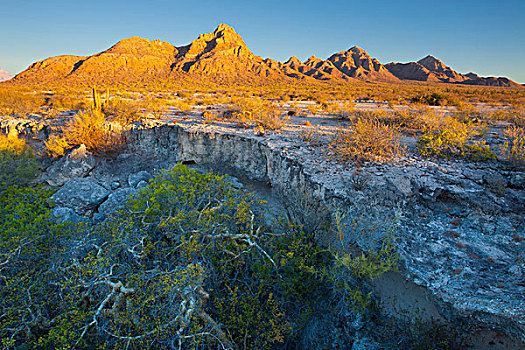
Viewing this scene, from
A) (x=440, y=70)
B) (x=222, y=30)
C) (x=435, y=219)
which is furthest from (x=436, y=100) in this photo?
(x=440, y=70)

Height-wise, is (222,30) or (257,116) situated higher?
(222,30)

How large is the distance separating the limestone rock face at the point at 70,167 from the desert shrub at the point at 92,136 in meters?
0.35

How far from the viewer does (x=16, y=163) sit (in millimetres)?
7262

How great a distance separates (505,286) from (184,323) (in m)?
3.07

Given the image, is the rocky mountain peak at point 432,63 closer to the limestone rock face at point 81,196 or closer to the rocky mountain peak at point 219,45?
the rocky mountain peak at point 219,45

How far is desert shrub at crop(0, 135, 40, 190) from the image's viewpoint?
6.64 meters

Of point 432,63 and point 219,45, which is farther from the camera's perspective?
point 432,63

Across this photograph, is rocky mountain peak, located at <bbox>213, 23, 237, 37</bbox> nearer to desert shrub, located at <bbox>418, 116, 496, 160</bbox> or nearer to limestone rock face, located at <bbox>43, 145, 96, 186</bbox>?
limestone rock face, located at <bbox>43, 145, 96, 186</bbox>

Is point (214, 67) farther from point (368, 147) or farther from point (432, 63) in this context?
point (432, 63)

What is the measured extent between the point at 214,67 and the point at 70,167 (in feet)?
157

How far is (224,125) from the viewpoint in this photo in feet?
28.3

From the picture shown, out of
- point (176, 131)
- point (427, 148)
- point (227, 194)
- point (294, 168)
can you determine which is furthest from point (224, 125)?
point (427, 148)

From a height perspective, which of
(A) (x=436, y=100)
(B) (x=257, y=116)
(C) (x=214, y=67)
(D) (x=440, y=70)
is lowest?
(B) (x=257, y=116)

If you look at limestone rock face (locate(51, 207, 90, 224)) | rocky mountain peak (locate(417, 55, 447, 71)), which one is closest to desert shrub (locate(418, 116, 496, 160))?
limestone rock face (locate(51, 207, 90, 224))
